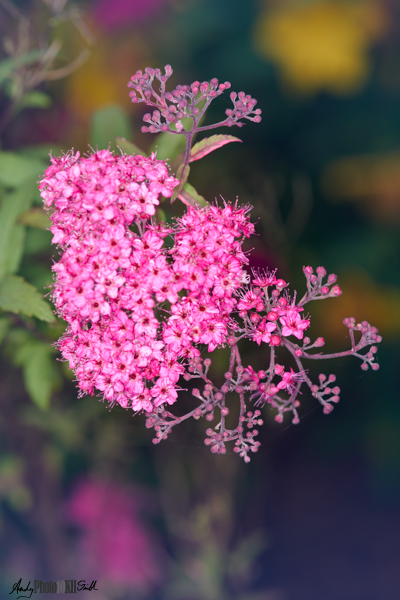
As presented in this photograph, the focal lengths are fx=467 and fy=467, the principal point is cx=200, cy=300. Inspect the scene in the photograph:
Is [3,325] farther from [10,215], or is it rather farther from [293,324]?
[293,324]

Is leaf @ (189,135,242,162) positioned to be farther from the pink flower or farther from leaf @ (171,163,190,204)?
the pink flower

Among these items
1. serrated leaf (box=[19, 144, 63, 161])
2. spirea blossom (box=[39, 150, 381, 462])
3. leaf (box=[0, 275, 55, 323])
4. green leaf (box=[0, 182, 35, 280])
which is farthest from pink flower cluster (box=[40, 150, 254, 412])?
serrated leaf (box=[19, 144, 63, 161])

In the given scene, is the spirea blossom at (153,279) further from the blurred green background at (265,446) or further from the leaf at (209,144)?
the blurred green background at (265,446)

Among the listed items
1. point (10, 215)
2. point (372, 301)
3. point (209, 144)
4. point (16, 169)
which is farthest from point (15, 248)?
point (372, 301)

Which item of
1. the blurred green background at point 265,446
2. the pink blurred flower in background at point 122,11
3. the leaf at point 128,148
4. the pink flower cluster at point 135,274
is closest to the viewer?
the pink flower cluster at point 135,274

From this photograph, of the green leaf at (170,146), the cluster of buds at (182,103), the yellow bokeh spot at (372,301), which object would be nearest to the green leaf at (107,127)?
the green leaf at (170,146)

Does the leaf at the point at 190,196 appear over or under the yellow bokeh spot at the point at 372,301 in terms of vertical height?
under
